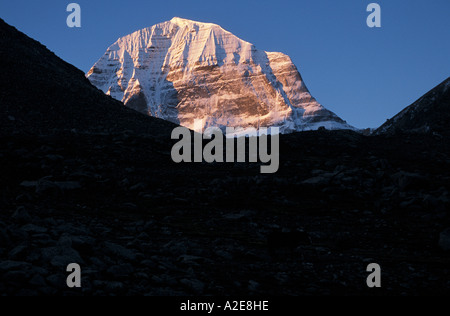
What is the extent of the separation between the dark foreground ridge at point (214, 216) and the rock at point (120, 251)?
0.16 ft

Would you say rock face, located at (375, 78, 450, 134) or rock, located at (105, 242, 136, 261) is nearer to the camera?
rock, located at (105, 242, 136, 261)

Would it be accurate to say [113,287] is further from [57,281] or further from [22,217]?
[22,217]

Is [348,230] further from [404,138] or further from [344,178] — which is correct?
[404,138]

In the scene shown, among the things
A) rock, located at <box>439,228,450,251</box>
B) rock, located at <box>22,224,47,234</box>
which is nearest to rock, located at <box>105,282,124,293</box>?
rock, located at <box>22,224,47,234</box>

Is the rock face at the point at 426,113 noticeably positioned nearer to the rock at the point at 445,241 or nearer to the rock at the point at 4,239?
the rock at the point at 445,241

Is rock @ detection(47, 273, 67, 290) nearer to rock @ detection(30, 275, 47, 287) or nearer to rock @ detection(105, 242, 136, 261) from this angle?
rock @ detection(30, 275, 47, 287)

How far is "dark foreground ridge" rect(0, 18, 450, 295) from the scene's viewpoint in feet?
25.7

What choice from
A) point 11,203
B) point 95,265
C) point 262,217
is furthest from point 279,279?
point 11,203

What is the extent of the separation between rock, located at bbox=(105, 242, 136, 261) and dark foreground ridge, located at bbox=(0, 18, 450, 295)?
2.0 inches

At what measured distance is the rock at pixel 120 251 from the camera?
8.50m

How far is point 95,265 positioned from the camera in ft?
25.5

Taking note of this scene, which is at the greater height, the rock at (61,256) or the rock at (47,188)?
the rock at (47,188)

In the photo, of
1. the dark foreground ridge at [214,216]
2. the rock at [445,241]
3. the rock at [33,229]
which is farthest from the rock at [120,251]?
the rock at [445,241]
